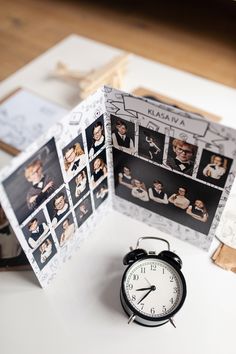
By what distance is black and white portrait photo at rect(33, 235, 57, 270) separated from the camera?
55 cm

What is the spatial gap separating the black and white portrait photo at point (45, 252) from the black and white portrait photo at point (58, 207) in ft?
0.09

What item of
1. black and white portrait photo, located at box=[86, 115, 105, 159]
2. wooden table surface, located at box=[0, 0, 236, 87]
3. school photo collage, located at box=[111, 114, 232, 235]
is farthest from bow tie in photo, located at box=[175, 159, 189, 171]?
wooden table surface, located at box=[0, 0, 236, 87]

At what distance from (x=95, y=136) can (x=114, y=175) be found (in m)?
0.11

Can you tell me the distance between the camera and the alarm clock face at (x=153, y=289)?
522 mm

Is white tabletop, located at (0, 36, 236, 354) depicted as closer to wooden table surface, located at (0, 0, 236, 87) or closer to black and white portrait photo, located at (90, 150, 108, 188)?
black and white portrait photo, located at (90, 150, 108, 188)

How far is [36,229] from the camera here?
52cm

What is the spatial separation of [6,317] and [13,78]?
2.21 ft

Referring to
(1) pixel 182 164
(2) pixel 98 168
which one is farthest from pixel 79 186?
(1) pixel 182 164

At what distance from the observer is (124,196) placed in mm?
656

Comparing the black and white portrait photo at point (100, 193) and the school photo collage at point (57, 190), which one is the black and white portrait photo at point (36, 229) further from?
the black and white portrait photo at point (100, 193)

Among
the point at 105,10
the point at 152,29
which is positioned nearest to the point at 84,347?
the point at 152,29

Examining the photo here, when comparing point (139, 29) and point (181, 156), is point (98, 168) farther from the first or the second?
point (139, 29)

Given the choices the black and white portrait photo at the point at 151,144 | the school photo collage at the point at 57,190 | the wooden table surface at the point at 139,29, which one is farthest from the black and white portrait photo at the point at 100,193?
the wooden table surface at the point at 139,29

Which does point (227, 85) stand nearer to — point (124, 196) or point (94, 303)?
point (124, 196)
